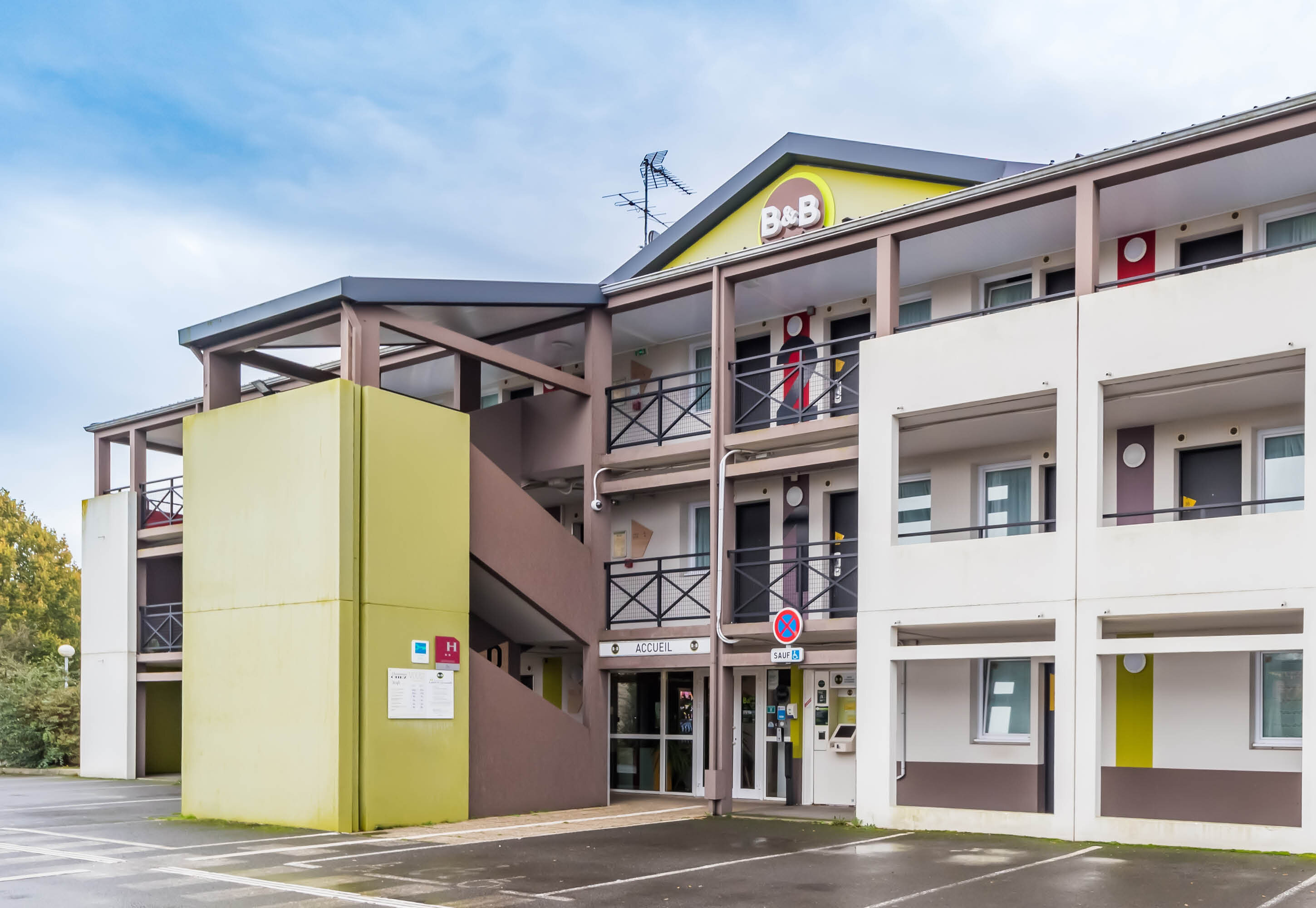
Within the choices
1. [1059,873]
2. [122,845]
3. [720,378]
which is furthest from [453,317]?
[1059,873]

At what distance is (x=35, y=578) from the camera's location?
161 feet

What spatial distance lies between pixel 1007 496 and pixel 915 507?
122 centimetres

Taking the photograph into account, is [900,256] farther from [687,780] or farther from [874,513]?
[687,780]

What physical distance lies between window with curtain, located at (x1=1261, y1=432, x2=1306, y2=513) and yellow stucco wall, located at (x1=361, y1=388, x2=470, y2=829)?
891 centimetres

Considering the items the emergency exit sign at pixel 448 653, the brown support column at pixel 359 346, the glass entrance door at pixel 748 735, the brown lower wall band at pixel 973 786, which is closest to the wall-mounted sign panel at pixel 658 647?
the glass entrance door at pixel 748 735

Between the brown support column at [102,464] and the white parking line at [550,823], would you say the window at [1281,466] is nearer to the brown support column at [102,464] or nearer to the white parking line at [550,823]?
the white parking line at [550,823]

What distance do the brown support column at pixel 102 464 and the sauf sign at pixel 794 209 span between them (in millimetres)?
16107

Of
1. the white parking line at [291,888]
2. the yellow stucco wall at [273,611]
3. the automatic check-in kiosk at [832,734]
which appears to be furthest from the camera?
the automatic check-in kiosk at [832,734]

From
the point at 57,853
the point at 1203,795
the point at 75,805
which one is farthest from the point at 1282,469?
the point at 75,805

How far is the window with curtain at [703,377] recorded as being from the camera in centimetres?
1755

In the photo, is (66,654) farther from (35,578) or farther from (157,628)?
(35,578)

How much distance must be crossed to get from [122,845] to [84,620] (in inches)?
561

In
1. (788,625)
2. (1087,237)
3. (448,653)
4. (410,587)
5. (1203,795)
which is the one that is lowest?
(1203,795)

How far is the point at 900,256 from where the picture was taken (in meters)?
15.2
